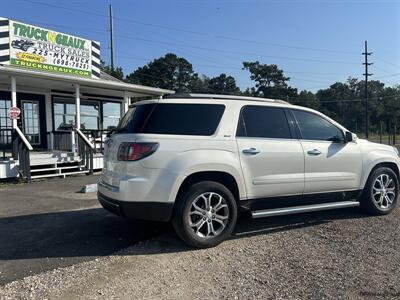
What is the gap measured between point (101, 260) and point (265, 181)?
2363mm

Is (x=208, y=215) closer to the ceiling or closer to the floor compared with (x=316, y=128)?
closer to the floor

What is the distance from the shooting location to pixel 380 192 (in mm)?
7078

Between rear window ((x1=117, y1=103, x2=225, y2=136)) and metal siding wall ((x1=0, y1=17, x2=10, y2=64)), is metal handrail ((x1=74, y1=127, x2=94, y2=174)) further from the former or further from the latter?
rear window ((x1=117, y1=103, x2=225, y2=136))

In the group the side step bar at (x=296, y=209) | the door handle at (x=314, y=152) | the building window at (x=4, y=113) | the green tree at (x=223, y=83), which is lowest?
the side step bar at (x=296, y=209)

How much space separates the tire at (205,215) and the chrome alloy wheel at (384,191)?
9.23ft

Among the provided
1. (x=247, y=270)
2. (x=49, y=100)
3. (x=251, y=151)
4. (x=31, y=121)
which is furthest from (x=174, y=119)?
(x=49, y=100)

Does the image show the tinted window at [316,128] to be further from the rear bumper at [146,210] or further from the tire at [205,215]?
the rear bumper at [146,210]

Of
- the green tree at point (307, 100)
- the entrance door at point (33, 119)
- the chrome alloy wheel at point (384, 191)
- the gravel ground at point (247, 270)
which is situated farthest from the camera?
the green tree at point (307, 100)

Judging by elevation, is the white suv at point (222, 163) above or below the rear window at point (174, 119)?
below

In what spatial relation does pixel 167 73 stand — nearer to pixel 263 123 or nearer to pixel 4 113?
pixel 4 113

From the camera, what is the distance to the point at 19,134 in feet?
42.0

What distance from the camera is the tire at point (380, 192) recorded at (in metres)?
6.98

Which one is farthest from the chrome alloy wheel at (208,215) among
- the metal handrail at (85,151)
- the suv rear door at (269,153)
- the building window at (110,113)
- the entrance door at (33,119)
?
the building window at (110,113)

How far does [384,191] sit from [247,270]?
3.55 m
